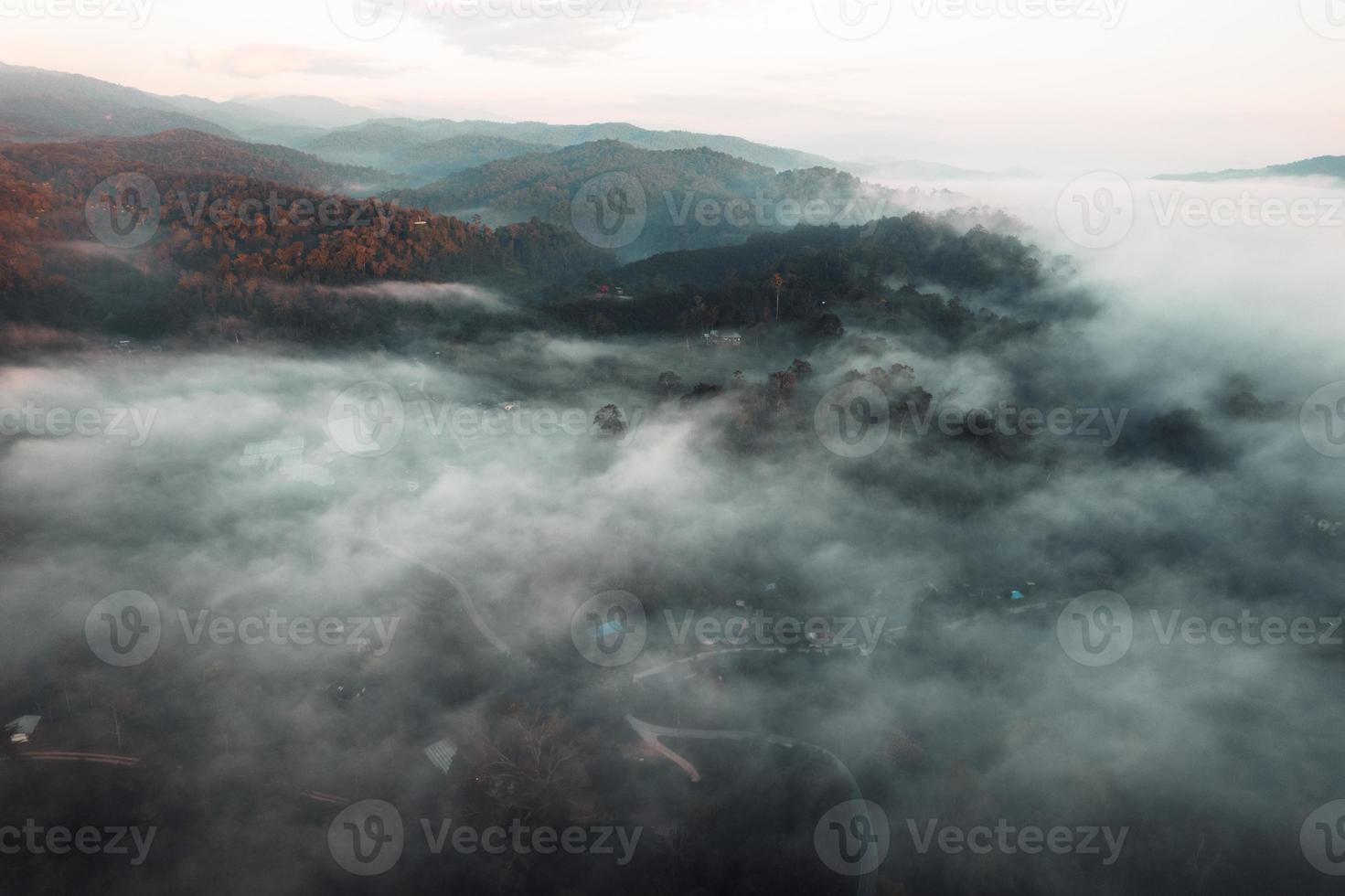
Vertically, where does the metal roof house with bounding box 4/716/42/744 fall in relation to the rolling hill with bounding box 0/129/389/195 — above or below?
below

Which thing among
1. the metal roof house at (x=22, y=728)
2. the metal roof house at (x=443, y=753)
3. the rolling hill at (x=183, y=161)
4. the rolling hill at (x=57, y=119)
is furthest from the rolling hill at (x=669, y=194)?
the metal roof house at (x=22, y=728)

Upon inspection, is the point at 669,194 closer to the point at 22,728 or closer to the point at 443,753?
the point at 443,753

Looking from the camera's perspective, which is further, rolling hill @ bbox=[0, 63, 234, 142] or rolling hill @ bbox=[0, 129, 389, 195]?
rolling hill @ bbox=[0, 63, 234, 142]

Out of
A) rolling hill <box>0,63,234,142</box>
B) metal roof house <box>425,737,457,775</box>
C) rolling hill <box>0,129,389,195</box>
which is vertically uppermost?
rolling hill <box>0,63,234,142</box>

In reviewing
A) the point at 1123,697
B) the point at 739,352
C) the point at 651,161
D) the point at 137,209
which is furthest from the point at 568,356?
the point at 651,161

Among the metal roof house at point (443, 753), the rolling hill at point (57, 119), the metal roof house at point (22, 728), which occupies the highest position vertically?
the rolling hill at point (57, 119)

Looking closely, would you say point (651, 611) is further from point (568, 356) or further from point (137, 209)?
point (137, 209)


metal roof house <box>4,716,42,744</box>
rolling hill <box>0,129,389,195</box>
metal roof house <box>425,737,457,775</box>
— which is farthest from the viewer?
rolling hill <box>0,129,389,195</box>

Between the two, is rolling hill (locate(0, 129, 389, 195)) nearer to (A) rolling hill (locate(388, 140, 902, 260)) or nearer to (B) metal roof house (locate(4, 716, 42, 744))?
(A) rolling hill (locate(388, 140, 902, 260))

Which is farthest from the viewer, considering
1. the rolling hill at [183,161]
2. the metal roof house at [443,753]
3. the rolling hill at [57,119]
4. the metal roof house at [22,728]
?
the rolling hill at [57,119]

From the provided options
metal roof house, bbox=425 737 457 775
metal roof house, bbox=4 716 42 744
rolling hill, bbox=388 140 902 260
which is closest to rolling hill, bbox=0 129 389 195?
rolling hill, bbox=388 140 902 260

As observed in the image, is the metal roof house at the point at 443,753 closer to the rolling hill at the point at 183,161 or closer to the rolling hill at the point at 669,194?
the rolling hill at the point at 183,161
